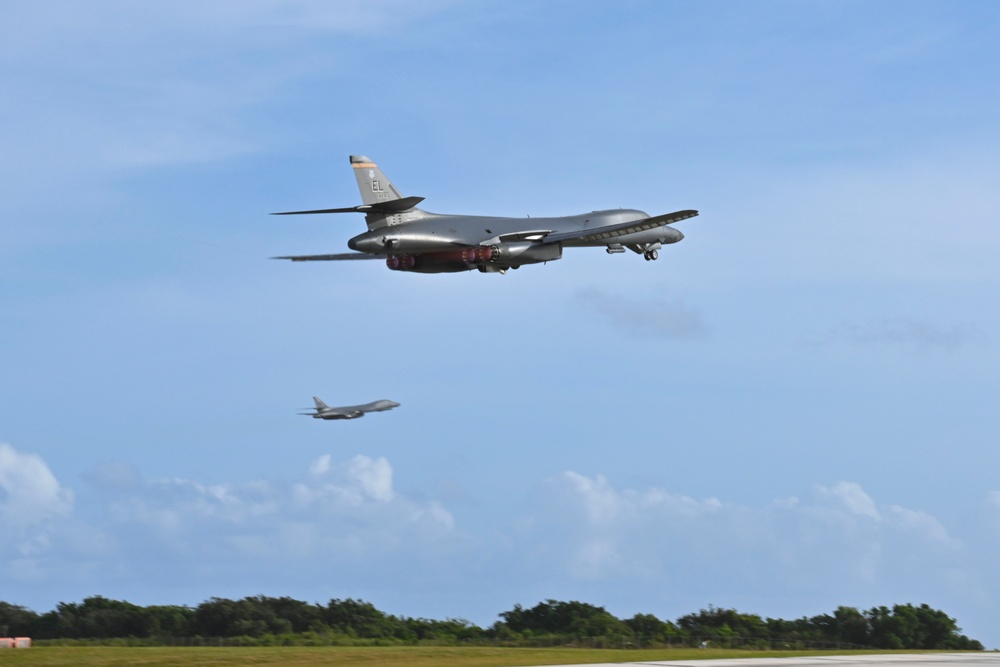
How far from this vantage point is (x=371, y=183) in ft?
204

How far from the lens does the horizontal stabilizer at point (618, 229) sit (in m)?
62.9

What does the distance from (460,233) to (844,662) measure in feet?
77.1

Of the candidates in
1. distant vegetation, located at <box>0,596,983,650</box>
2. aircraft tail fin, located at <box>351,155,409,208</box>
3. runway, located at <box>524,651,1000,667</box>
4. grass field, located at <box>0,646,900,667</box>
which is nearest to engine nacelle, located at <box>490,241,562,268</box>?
aircraft tail fin, located at <box>351,155,409,208</box>

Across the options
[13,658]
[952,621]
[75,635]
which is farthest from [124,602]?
[952,621]

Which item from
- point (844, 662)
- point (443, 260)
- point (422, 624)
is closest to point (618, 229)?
point (443, 260)

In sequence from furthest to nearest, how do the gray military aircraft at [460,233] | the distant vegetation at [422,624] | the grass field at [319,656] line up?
the distant vegetation at [422,624], the gray military aircraft at [460,233], the grass field at [319,656]

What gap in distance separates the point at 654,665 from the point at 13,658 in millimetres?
24534

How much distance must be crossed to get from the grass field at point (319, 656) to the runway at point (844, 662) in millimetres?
2431

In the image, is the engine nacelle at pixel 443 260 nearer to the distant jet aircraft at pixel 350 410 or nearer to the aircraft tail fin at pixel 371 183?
the aircraft tail fin at pixel 371 183

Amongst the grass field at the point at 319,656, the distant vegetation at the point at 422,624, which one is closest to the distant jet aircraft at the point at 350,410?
the distant vegetation at the point at 422,624

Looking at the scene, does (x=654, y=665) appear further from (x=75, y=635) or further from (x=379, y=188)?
(x=75, y=635)

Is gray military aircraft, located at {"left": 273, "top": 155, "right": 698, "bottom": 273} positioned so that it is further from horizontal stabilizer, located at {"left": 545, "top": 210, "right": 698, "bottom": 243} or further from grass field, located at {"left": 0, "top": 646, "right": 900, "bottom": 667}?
grass field, located at {"left": 0, "top": 646, "right": 900, "bottom": 667}

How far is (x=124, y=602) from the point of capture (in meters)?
98.7

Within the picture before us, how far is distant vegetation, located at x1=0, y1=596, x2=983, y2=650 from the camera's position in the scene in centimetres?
9100
